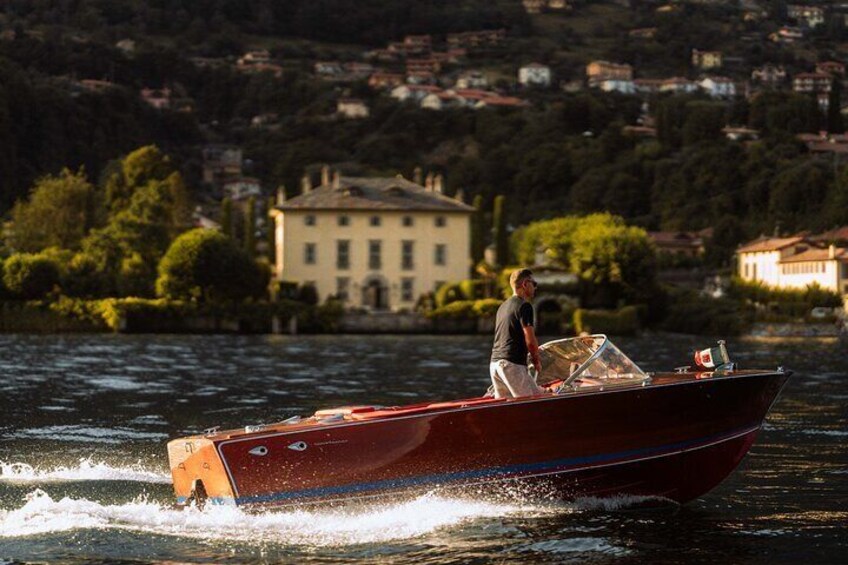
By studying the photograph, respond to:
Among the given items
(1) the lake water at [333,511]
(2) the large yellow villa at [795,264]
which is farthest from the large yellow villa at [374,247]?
(1) the lake water at [333,511]

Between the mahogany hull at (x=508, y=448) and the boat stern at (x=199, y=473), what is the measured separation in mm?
20

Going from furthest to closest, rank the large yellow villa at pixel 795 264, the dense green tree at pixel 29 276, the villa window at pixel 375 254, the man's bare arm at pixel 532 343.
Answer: the large yellow villa at pixel 795 264
the villa window at pixel 375 254
the dense green tree at pixel 29 276
the man's bare arm at pixel 532 343

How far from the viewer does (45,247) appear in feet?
343

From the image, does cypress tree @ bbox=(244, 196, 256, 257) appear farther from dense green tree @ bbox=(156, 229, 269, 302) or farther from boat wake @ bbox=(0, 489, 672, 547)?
boat wake @ bbox=(0, 489, 672, 547)

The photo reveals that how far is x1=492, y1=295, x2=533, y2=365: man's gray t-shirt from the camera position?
58.9 feet

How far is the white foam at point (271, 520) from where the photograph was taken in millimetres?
→ 16984

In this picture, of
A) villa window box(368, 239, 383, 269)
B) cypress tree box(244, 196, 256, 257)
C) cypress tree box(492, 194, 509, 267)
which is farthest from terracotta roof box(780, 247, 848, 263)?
cypress tree box(244, 196, 256, 257)

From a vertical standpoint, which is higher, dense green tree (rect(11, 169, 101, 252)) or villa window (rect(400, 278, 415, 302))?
dense green tree (rect(11, 169, 101, 252))

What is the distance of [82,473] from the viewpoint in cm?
2117

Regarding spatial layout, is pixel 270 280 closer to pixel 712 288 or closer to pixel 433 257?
pixel 433 257

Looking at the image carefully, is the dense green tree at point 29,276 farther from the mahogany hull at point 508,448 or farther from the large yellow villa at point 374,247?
the mahogany hull at point 508,448

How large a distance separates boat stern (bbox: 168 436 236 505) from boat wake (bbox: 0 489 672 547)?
0.50ft

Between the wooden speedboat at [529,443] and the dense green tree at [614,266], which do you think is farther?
the dense green tree at [614,266]

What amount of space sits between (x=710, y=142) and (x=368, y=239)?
A: 102 meters
